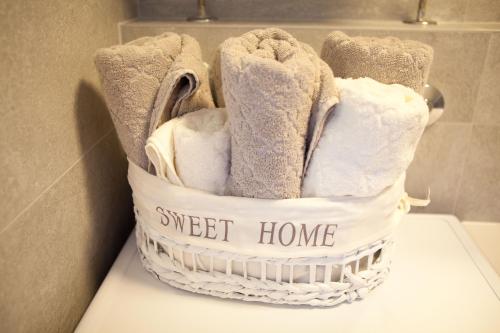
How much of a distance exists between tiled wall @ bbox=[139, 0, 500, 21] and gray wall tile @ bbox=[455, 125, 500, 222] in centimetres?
22

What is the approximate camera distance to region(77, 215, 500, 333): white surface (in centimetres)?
52

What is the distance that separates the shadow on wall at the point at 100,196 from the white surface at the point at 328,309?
1.7 inches

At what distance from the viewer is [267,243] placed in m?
0.51

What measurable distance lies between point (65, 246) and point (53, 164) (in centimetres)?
12

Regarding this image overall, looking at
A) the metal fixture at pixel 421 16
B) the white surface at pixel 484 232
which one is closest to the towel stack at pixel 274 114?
the metal fixture at pixel 421 16

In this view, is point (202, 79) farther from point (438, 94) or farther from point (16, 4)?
point (438, 94)

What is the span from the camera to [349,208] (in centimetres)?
50

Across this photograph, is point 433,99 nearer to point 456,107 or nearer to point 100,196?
point 456,107

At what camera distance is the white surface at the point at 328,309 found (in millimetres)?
521

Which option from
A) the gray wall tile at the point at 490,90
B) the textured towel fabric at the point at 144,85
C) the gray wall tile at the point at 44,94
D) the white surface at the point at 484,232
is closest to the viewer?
the gray wall tile at the point at 44,94

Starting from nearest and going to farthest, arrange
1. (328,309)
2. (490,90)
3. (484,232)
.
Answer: (328,309) < (490,90) < (484,232)

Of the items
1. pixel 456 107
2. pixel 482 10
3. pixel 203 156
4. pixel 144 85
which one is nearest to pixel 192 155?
pixel 203 156

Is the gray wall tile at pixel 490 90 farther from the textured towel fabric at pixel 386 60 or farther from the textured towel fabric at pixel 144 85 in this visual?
the textured towel fabric at pixel 144 85

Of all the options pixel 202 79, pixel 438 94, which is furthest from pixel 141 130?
pixel 438 94
